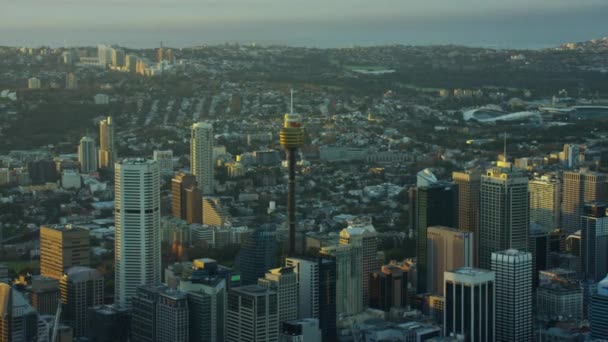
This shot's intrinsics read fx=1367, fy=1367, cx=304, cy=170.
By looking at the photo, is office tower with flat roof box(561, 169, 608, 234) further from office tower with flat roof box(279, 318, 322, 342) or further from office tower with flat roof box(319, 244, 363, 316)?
office tower with flat roof box(279, 318, 322, 342)

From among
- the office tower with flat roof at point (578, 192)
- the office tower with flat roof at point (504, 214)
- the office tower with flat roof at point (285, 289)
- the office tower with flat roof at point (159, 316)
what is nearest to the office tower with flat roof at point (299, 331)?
the office tower with flat roof at point (285, 289)

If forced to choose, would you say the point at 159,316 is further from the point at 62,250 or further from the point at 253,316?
the point at 62,250

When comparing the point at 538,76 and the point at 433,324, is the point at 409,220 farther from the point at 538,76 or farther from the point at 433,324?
the point at 538,76

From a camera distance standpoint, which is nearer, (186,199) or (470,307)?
(470,307)

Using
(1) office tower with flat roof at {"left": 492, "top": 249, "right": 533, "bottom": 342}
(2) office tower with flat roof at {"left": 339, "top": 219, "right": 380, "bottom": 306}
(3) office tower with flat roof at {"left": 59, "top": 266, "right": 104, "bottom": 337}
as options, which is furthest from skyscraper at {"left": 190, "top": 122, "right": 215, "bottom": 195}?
(1) office tower with flat roof at {"left": 492, "top": 249, "right": 533, "bottom": 342}

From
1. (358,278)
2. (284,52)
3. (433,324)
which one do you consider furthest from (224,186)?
(284,52)

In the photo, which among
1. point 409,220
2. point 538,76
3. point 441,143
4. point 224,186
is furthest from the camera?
point 538,76

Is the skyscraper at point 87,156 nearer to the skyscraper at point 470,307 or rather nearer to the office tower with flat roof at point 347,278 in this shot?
the office tower with flat roof at point 347,278

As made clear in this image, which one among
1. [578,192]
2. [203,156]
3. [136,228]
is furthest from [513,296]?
[203,156]
